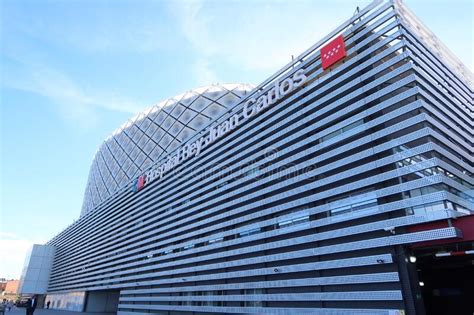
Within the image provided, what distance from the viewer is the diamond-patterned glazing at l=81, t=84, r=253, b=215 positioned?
45.7 metres

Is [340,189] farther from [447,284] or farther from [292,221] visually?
[447,284]

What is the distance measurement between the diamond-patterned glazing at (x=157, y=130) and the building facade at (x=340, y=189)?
53.2 ft

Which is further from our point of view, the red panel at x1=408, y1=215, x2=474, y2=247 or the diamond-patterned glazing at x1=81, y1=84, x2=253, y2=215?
the diamond-patterned glazing at x1=81, y1=84, x2=253, y2=215

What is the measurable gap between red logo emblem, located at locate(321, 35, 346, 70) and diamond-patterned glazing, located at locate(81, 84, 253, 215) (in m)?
22.2

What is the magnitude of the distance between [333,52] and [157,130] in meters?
35.6

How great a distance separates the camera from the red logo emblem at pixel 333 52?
19.0 metres

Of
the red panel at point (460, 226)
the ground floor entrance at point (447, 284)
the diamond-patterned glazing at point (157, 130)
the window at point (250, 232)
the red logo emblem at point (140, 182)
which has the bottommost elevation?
the ground floor entrance at point (447, 284)

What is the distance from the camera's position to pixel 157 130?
50.1 meters

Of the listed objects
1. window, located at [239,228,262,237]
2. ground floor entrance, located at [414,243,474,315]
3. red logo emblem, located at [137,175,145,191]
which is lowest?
ground floor entrance, located at [414,243,474,315]

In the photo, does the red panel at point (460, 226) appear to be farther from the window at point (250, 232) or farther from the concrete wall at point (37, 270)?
the concrete wall at point (37, 270)

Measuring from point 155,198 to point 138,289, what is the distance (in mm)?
9724

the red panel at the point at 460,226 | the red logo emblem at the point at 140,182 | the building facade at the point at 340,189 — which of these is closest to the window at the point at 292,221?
the building facade at the point at 340,189

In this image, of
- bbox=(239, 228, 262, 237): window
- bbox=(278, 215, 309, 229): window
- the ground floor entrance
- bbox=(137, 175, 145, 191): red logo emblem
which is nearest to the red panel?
the ground floor entrance

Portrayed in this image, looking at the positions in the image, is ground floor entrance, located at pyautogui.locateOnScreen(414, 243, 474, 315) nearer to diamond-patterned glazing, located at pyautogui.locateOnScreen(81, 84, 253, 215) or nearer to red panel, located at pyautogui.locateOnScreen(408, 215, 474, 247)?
red panel, located at pyautogui.locateOnScreen(408, 215, 474, 247)
